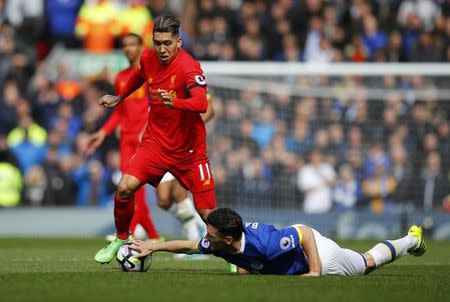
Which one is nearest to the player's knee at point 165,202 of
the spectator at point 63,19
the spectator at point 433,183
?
the spectator at point 433,183

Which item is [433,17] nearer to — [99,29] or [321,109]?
[321,109]

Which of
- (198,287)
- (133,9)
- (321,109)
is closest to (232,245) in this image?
(198,287)

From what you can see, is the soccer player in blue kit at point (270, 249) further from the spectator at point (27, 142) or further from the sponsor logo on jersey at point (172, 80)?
the spectator at point (27, 142)

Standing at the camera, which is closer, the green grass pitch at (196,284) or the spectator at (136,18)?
the green grass pitch at (196,284)

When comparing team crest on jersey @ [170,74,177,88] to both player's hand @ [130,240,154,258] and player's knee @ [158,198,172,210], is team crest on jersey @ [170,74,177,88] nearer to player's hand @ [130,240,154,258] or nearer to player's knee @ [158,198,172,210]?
player's hand @ [130,240,154,258]

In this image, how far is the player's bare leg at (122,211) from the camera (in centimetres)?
1191

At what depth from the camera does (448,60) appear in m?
22.4

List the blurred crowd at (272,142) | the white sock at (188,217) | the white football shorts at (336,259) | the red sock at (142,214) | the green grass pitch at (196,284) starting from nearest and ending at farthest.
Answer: the green grass pitch at (196,284) → the white football shorts at (336,259) → the white sock at (188,217) → the red sock at (142,214) → the blurred crowd at (272,142)

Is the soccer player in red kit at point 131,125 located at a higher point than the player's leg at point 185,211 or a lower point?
higher

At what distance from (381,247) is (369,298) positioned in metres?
2.33

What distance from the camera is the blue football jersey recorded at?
1072cm

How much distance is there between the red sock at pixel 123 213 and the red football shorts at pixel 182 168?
29 centimetres

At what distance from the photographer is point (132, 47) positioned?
14.6 meters

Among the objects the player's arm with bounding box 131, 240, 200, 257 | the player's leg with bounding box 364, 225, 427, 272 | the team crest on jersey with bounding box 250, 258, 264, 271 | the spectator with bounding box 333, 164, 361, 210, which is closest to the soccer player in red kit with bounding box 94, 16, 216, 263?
the player's arm with bounding box 131, 240, 200, 257
